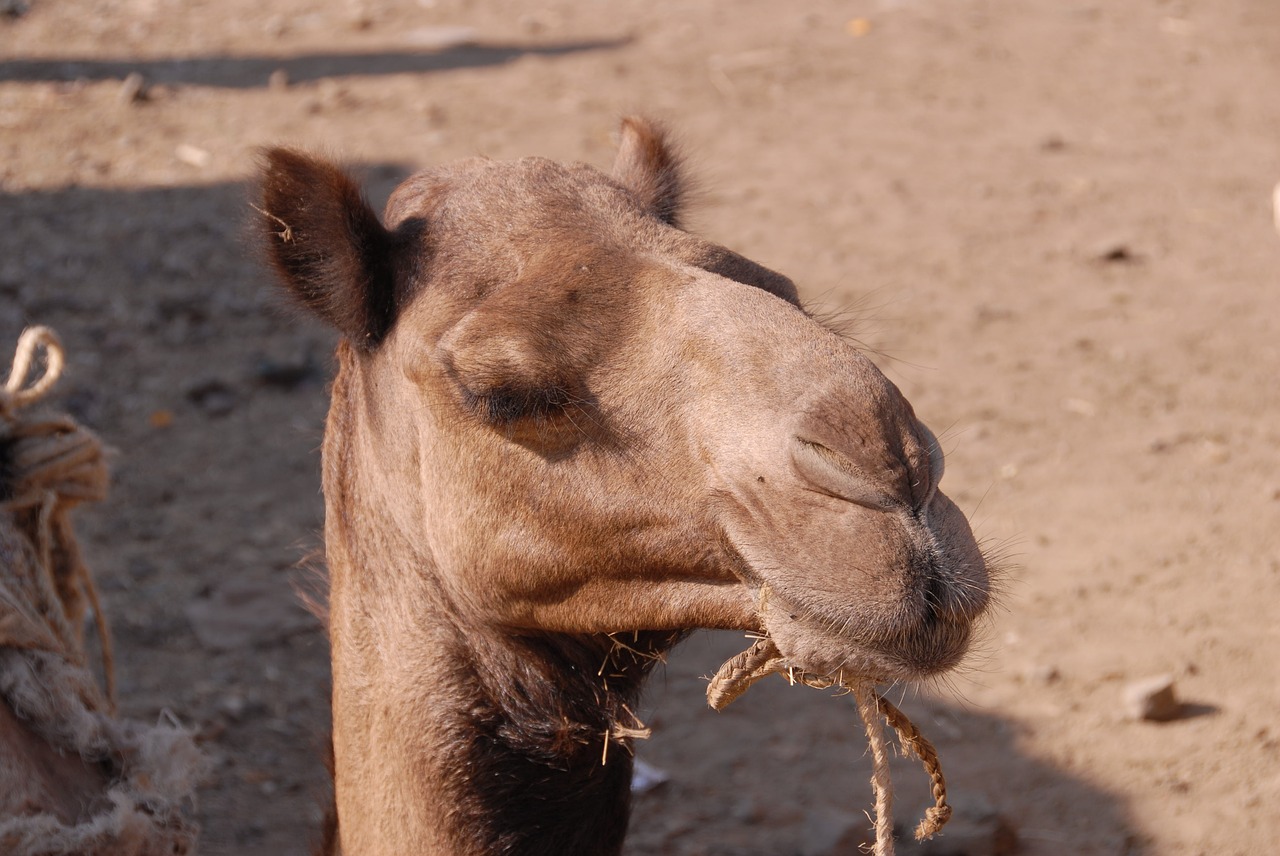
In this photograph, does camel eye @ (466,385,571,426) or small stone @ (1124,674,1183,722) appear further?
small stone @ (1124,674,1183,722)

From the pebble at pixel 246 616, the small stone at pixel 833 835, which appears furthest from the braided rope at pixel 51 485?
the small stone at pixel 833 835

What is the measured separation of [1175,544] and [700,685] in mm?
2023

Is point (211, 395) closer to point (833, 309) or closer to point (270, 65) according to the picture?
point (833, 309)

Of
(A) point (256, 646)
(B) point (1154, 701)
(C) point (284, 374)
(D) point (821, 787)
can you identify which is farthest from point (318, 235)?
(C) point (284, 374)

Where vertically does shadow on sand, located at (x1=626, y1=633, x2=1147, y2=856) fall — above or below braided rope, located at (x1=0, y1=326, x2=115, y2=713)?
below

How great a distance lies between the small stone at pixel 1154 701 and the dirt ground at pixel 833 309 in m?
0.05

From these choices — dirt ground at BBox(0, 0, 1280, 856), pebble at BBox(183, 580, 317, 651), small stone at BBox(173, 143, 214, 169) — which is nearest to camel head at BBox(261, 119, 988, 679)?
dirt ground at BBox(0, 0, 1280, 856)

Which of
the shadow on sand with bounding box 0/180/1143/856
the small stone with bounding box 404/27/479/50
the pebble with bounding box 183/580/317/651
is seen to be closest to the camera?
the shadow on sand with bounding box 0/180/1143/856

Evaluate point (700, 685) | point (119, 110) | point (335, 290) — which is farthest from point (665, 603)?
point (119, 110)

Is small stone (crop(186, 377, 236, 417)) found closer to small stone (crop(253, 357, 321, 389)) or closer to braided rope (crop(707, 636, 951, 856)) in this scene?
small stone (crop(253, 357, 321, 389))

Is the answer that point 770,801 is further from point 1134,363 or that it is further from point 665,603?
point 1134,363

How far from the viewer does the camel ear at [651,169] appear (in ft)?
9.96

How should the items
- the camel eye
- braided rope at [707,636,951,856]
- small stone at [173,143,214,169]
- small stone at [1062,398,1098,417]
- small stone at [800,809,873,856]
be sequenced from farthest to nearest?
small stone at [173,143,214,169] → small stone at [1062,398,1098,417] → small stone at [800,809,873,856] → the camel eye → braided rope at [707,636,951,856]

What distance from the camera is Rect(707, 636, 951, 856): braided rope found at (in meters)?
2.29
